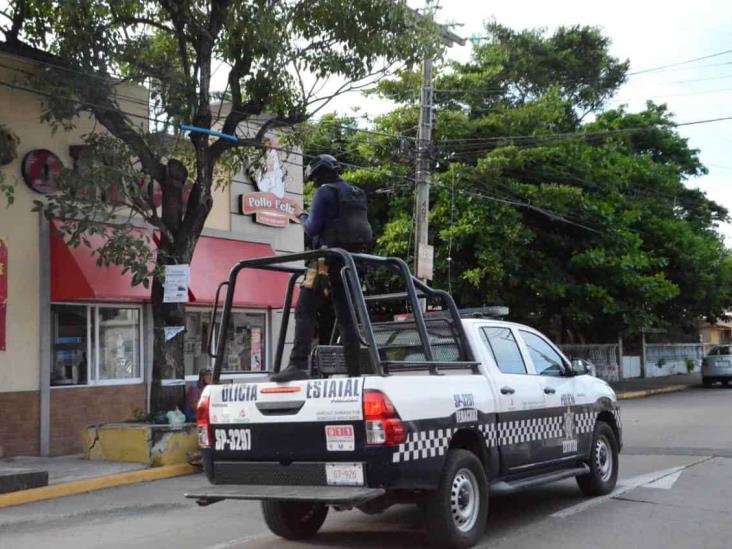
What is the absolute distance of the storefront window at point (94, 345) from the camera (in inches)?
550

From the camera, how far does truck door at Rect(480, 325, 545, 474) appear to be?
7.16 metres

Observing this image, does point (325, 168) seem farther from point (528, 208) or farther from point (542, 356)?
point (528, 208)

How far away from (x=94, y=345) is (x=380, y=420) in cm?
974

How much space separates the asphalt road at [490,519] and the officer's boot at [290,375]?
4.65ft

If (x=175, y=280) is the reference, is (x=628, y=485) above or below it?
below

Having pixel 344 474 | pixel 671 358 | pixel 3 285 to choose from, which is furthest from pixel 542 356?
pixel 671 358

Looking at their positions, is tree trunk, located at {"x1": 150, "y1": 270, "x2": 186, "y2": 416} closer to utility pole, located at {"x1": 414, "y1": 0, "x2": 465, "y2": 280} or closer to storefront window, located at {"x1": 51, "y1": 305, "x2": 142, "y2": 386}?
storefront window, located at {"x1": 51, "y1": 305, "x2": 142, "y2": 386}

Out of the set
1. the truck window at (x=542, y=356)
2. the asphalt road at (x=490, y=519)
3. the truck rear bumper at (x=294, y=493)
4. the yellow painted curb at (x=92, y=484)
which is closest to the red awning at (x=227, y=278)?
the yellow painted curb at (x=92, y=484)

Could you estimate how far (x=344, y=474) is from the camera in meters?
6.02

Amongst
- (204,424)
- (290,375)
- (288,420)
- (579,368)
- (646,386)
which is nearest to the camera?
(288,420)

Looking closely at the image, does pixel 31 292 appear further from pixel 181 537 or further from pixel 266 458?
pixel 266 458

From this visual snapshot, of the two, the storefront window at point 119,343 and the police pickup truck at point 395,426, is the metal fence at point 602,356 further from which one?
the police pickup truck at point 395,426

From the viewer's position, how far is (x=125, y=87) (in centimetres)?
1512

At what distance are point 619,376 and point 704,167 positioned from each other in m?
10.0
